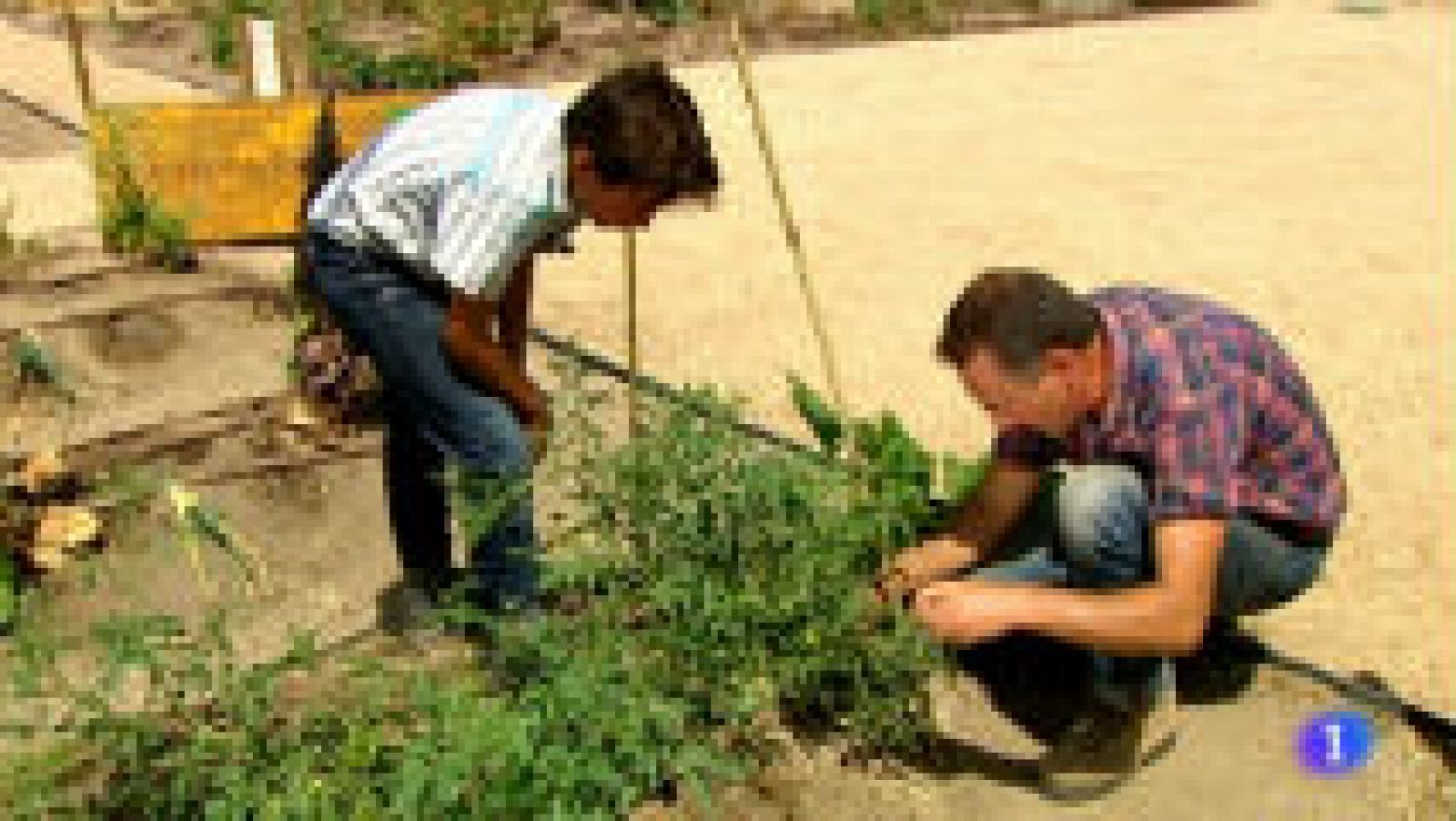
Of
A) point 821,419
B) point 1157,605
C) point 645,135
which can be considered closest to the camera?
point 1157,605

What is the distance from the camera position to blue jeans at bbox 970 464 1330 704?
2.96 m

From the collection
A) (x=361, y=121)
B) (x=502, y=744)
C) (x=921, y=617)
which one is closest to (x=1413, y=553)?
(x=921, y=617)

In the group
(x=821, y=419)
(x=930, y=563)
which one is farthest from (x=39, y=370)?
(x=930, y=563)

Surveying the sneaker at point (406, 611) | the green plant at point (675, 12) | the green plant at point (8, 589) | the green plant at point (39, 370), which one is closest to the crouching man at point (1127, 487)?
the sneaker at point (406, 611)

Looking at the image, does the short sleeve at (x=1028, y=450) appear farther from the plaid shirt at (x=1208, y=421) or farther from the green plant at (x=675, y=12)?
the green plant at (x=675, y=12)

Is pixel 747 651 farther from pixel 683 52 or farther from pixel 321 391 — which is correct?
pixel 683 52

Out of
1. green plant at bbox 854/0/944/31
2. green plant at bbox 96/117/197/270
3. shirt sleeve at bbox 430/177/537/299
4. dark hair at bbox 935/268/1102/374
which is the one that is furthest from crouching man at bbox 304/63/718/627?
green plant at bbox 854/0/944/31

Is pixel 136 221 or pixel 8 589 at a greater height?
pixel 136 221

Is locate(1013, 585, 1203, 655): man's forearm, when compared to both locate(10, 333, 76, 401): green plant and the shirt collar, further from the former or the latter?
locate(10, 333, 76, 401): green plant

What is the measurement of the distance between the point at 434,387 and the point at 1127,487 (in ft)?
4.44

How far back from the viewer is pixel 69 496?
414cm

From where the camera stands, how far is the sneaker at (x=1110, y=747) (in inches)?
123

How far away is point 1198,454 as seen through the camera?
2754 millimetres

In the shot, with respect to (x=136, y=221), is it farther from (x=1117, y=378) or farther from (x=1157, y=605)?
(x=1157, y=605)
